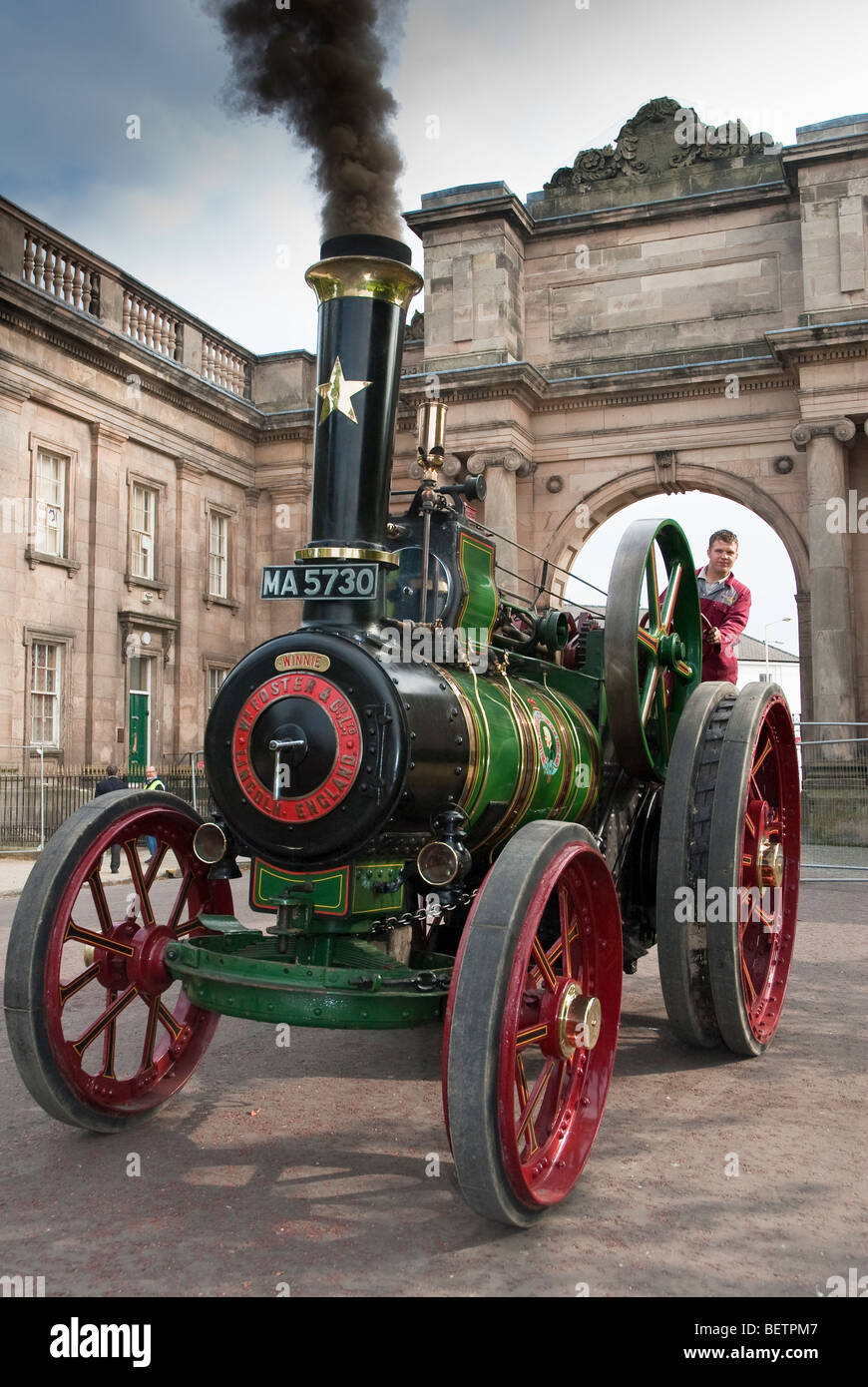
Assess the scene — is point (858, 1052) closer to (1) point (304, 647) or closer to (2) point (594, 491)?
(1) point (304, 647)

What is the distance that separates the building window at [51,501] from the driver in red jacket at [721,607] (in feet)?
44.8

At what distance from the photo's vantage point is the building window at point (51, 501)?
703 inches

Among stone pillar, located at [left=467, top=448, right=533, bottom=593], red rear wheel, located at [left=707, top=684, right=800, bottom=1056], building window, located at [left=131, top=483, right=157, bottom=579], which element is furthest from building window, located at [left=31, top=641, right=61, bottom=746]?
red rear wheel, located at [left=707, top=684, right=800, bottom=1056]

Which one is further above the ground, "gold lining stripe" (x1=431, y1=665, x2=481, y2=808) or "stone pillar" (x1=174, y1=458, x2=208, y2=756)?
"stone pillar" (x1=174, y1=458, x2=208, y2=756)

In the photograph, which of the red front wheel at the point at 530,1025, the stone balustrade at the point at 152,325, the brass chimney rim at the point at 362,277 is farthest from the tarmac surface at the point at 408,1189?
the stone balustrade at the point at 152,325

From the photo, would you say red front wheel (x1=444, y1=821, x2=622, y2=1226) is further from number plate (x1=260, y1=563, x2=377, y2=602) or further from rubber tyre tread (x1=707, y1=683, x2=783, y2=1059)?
number plate (x1=260, y1=563, x2=377, y2=602)

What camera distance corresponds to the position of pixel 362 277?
3.99 m

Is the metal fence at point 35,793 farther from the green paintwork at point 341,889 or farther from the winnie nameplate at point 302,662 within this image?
the winnie nameplate at point 302,662

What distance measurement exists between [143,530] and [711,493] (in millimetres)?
10014

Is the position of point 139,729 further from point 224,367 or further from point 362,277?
point 362,277

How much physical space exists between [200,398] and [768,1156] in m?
19.4

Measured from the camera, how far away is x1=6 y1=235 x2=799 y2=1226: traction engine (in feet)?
11.0

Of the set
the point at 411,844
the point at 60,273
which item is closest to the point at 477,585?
the point at 411,844

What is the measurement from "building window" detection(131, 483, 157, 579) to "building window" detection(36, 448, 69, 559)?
178 centimetres
